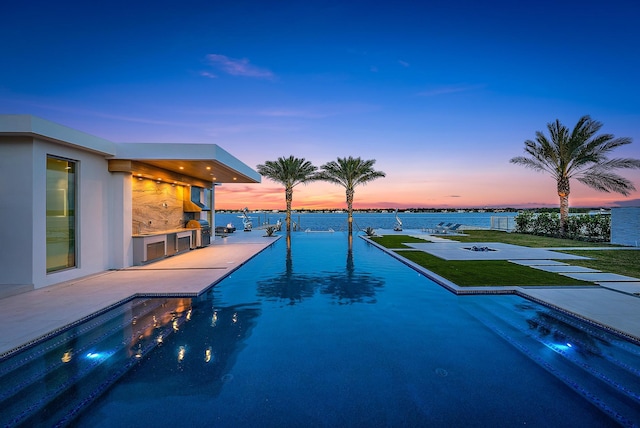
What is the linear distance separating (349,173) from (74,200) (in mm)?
18351

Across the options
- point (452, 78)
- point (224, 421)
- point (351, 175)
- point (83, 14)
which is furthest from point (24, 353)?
point (351, 175)

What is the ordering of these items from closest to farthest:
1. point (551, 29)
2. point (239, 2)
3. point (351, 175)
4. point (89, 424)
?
point (89, 424) → point (239, 2) → point (551, 29) → point (351, 175)

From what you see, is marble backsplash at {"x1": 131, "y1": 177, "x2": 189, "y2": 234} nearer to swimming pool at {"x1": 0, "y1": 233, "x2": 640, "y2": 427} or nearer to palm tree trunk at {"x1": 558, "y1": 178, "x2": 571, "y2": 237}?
swimming pool at {"x1": 0, "y1": 233, "x2": 640, "y2": 427}

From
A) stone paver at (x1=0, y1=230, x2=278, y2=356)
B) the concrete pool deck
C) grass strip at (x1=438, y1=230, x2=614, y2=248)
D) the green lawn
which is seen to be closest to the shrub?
grass strip at (x1=438, y1=230, x2=614, y2=248)

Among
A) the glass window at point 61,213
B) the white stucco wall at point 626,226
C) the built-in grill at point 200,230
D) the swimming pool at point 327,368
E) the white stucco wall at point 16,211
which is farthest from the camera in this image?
the built-in grill at point 200,230

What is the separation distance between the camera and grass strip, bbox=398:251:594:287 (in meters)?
7.34

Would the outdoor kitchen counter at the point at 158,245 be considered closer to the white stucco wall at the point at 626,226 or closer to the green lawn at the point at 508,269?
the green lawn at the point at 508,269

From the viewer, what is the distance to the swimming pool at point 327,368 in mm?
2748

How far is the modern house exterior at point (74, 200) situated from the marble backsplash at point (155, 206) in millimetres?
42

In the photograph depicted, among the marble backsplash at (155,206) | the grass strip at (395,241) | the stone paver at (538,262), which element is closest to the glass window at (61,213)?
the marble backsplash at (155,206)

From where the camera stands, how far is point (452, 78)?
51.3ft

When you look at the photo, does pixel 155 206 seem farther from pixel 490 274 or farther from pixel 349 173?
pixel 349 173

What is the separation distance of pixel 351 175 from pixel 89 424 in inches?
877

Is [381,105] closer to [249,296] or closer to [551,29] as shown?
[551,29]
